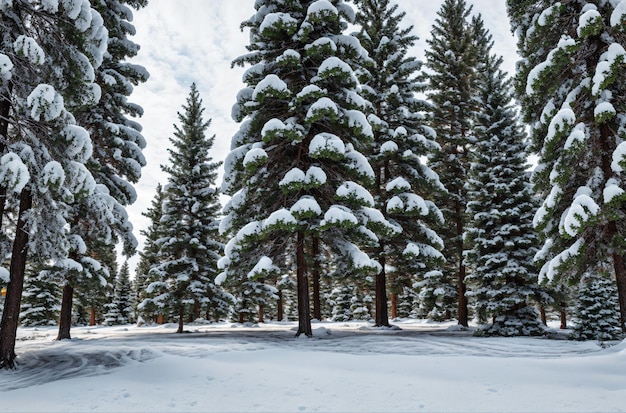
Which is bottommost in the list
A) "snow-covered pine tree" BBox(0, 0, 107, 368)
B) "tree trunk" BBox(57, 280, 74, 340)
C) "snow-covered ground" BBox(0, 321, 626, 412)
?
"snow-covered ground" BBox(0, 321, 626, 412)

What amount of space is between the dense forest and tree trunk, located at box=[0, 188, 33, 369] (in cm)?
4

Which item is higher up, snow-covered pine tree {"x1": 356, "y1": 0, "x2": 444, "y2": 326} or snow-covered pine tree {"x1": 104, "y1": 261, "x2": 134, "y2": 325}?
snow-covered pine tree {"x1": 356, "y1": 0, "x2": 444, "y2": 326}

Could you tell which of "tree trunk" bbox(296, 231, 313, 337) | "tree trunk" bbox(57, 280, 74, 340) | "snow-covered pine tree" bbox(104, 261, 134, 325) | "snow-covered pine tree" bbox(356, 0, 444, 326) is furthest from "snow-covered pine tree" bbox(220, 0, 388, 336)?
"snow-covered pine tree" bbox(104, 261, 134, 325)

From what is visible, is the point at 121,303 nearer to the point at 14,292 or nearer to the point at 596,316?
the point at 14,292

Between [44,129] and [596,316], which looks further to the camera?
[596,316]

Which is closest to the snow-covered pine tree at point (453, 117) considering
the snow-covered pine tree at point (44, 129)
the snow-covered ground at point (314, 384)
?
the snow-covered ground at point (314, 384)


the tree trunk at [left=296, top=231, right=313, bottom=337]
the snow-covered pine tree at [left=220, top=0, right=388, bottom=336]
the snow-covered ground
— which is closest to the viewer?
the snow-covered ground

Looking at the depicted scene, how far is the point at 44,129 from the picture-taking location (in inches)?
348

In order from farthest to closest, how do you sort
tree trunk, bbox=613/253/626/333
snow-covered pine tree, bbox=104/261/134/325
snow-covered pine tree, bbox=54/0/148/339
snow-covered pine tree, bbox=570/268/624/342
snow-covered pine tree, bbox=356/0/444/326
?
snow-covered pine tree, bbox=104/261/134/325 < snow-covered pine tree, bbox=356/0/444/326 < snow-covered pine tree, bbox=54/0/148/339 < snow-covered pine tree, bbox=570/268/624/342 < tree trunk, bbox=613/253/626/333

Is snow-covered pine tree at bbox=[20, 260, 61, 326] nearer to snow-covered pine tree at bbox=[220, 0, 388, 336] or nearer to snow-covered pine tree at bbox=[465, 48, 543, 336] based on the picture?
snow-covered pine tree at bbox=[220, 0, 388, 336]

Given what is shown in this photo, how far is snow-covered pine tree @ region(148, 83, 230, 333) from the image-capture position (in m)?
20.8

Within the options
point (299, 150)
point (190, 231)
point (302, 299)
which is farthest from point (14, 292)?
point (190, 231)

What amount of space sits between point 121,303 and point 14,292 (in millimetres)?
42596

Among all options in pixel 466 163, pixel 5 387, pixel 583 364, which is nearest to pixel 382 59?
pixel 466 163
